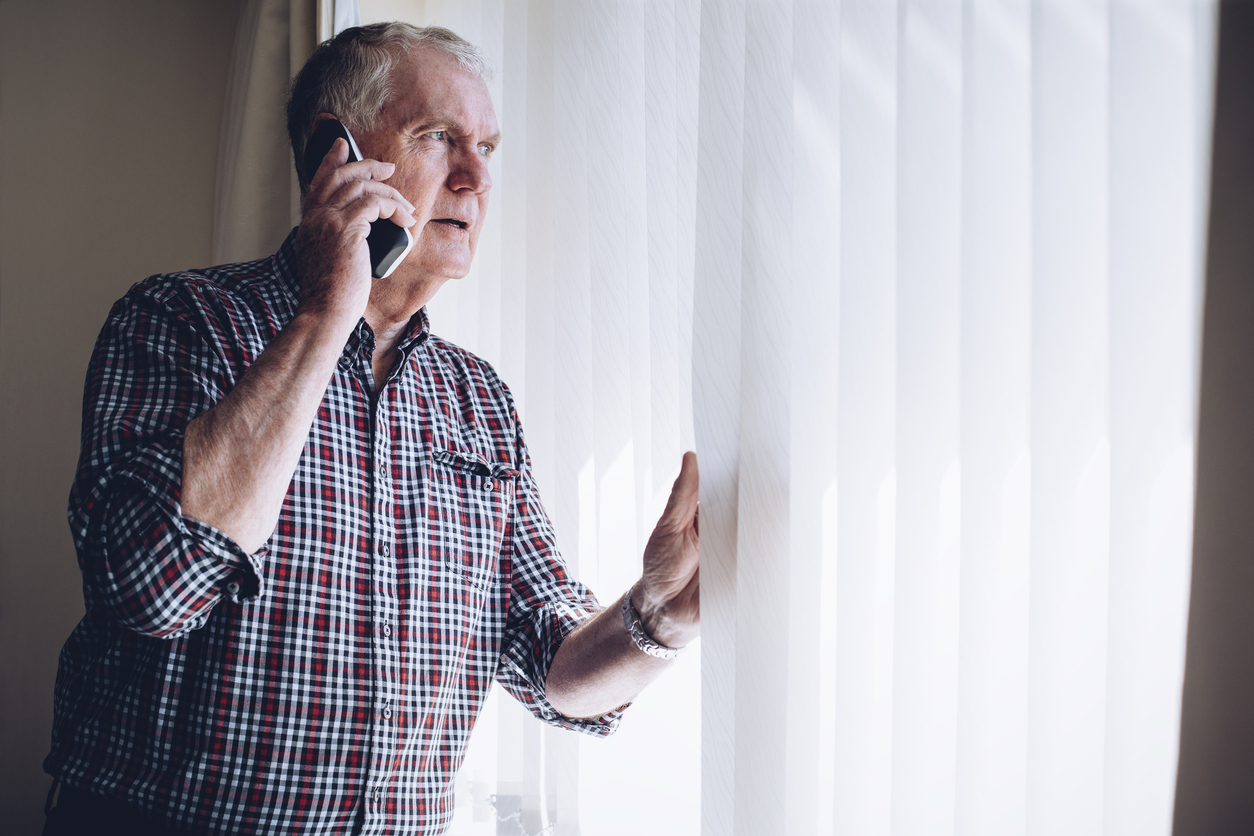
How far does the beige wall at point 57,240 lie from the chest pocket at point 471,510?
51.6 inches

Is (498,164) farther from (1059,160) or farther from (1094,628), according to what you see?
(1094,628)

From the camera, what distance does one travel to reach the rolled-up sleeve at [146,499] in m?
0.75

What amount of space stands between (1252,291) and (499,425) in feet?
2.99

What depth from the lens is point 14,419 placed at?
1.88 meters

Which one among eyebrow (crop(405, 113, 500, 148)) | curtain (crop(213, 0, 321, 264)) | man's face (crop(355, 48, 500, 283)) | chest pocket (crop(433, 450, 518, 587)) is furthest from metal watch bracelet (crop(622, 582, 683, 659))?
curtain (crop(213, 0, 321, 264))

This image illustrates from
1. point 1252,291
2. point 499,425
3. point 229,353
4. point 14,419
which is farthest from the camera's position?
point 14,419

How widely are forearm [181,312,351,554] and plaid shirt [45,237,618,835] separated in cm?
2

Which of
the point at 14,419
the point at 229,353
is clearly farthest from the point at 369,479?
the point at 14,419

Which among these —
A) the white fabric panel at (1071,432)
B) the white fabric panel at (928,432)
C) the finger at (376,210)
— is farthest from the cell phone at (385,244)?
the white fabric panel at (1071,432)

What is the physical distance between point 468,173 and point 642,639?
0.68 meters

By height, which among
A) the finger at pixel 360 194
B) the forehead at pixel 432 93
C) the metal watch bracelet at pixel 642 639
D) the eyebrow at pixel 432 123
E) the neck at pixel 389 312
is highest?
the forehead at pixel 432 93

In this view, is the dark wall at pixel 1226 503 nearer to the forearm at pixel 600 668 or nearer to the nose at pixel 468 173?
the forearm at pixel 600 668

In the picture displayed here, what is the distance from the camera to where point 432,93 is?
107 centimetres

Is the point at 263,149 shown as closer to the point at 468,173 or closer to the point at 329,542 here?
the point at 468,173
